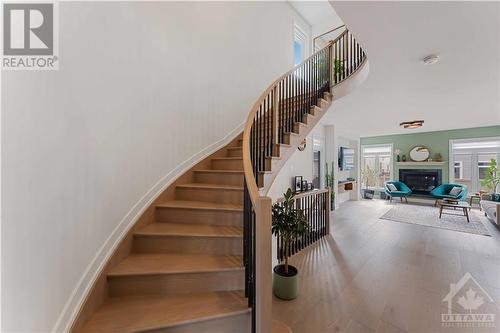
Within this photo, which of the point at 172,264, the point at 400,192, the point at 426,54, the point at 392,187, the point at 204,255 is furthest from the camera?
the point at 392,187

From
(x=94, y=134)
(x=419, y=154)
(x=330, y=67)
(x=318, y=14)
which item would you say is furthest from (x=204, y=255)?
(x=419, y=154)

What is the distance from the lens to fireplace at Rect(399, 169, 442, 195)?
26.5 ft

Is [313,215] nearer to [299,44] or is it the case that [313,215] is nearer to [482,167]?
[299,44]

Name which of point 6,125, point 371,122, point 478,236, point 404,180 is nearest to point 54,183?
point 6,125

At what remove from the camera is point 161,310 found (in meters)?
1.56

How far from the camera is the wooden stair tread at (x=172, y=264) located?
5.70 ft

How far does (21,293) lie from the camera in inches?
43.5

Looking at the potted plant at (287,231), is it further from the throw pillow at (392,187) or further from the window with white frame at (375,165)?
→ the window with white frame at (375,165)

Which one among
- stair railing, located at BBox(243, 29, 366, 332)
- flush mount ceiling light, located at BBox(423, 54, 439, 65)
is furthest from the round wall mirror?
flush mount ceiling light, located at BBox(423, 54, 439, 65)

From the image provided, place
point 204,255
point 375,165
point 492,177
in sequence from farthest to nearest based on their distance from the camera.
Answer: point 375,165 < point 492,177 < point 204,255

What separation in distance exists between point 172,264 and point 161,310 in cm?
35

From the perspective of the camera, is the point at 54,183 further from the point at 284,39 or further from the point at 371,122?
the point at 371,122

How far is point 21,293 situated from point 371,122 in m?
7.67

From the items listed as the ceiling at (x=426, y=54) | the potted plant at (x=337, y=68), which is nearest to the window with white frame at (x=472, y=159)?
the ceiling at (x=426, y=54)
